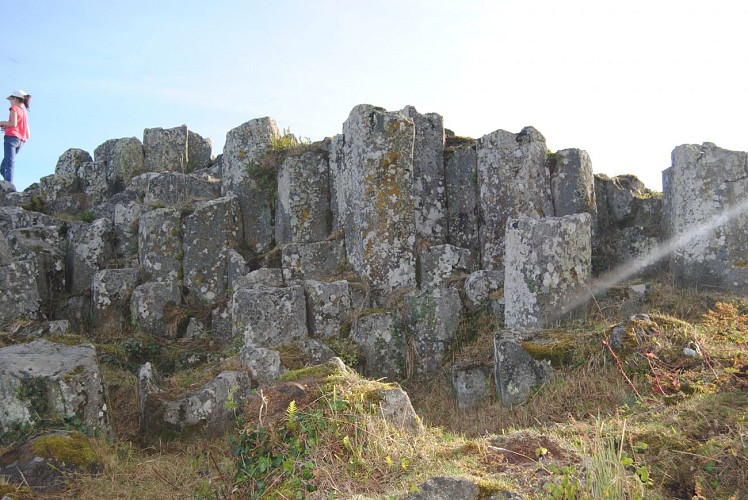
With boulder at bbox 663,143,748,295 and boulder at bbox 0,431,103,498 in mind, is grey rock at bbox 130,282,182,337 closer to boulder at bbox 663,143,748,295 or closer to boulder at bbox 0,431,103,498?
boulder at bbox 0,431,103,498

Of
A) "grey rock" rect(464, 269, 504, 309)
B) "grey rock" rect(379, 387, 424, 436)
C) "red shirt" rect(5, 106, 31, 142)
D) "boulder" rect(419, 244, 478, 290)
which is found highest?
"red shirt" rect(5, 106, 31, 142)

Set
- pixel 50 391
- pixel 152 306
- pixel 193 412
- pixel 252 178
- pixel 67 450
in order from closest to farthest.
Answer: pixel 67 450 < pixel 50 391 < pixel 193 412 < pixel 152 306 < pixel 252 178

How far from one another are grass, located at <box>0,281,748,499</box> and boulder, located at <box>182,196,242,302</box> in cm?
361

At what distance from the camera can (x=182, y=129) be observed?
674 inches

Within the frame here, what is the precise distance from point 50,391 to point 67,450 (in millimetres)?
1234

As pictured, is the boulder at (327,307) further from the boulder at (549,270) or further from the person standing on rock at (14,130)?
the person standing on rock at (14,130)

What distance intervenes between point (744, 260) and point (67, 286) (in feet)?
37.3

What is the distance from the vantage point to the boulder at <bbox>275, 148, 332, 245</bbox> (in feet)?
42.1

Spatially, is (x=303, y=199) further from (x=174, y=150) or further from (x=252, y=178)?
(x=174, y=150)

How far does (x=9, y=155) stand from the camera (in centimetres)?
1788

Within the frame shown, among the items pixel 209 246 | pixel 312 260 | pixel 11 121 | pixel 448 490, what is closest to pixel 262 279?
pixel 312 260

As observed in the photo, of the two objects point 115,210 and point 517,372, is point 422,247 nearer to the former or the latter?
point 517,372

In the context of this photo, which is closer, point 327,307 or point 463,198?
point 327,307

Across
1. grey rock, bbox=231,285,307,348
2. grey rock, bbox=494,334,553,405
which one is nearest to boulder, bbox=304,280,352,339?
grey rock, bbox=231,285,307,348
